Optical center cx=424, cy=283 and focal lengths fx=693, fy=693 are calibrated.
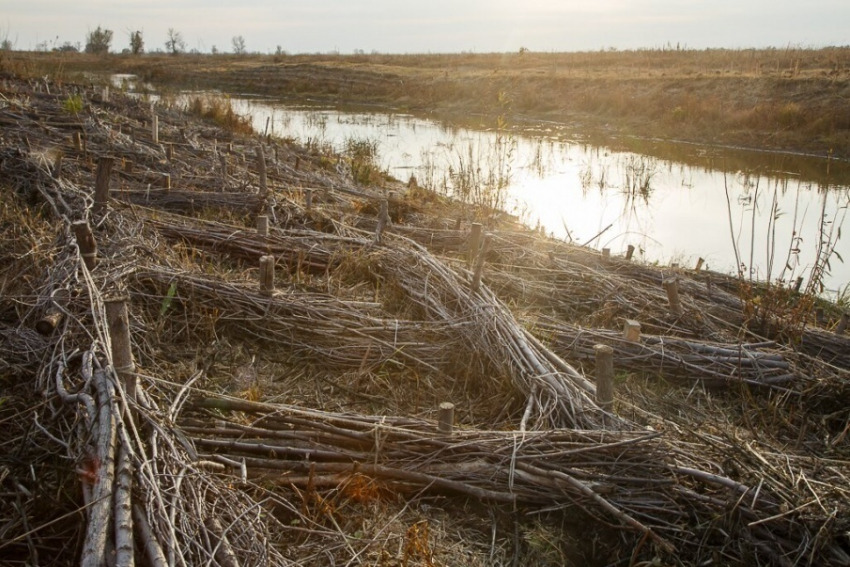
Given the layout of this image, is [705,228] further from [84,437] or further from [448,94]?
[448,94]

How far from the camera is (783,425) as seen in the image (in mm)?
4355

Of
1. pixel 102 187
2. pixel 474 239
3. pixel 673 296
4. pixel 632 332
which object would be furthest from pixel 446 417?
pixel 102 187

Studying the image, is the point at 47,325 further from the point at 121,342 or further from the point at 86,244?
the point at 86,244

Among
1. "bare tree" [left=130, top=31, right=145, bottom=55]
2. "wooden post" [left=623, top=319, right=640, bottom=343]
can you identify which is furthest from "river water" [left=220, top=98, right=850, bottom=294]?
"bare tree" [left=130, top=31, right=145, bottom=55]

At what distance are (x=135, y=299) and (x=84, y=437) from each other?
6.94 feet

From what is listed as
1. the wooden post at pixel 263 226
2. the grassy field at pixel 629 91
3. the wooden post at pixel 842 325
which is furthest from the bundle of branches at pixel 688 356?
the grassy field at pixel 629 91

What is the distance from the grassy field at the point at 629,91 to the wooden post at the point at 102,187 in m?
5.14

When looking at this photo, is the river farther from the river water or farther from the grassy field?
the grassy field

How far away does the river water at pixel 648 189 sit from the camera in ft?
29.3

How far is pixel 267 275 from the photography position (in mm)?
5105

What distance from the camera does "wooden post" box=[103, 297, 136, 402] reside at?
316cm

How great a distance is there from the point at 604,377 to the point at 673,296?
2.14 m

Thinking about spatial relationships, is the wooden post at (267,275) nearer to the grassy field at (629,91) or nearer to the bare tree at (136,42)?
the grassy field at (629,91)

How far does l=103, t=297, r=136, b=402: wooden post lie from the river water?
4891 millimetres
